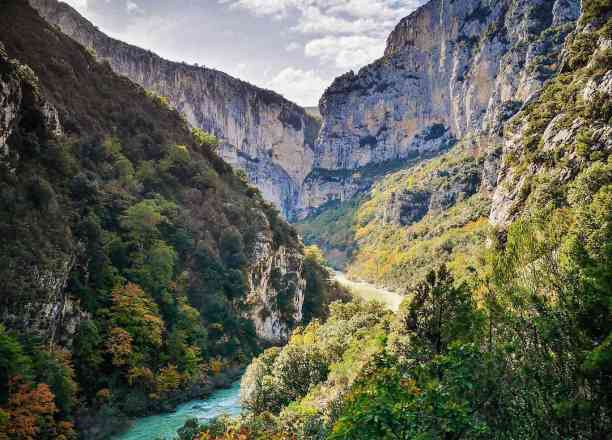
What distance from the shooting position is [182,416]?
3091cm

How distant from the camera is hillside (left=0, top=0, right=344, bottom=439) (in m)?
24.5

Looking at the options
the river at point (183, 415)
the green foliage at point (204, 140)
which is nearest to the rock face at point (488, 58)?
the green foliage at point (204, 140)

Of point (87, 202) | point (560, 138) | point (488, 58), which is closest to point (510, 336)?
point (560, 138)

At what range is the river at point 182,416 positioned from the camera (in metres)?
27.2

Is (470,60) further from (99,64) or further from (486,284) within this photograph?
(486,284)

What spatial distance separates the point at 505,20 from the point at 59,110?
478 feet

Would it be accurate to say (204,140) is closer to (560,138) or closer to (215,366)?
(215,366)

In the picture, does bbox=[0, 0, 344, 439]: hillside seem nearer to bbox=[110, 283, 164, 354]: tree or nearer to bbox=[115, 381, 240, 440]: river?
bbox=[110, 283, 164, 354]: tree

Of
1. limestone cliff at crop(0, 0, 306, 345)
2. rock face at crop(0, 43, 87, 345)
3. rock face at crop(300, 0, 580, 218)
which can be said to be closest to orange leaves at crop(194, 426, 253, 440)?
rock face at crop(0, 43, 87, 345)

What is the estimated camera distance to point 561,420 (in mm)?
10609

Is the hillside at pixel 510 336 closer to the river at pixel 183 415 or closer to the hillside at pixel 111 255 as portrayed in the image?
the river at pixel 183 415

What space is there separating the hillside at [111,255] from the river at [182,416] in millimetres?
944

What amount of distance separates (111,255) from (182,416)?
548 inches

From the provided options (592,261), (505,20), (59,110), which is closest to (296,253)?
(59,110)
